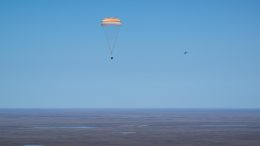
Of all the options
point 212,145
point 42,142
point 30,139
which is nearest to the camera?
point 212,145

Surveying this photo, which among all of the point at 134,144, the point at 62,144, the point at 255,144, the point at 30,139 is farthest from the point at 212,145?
the point at 30,139

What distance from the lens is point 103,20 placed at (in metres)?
53.6

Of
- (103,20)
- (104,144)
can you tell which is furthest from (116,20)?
(104,144)

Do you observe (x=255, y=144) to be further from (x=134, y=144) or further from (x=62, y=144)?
(x=62, y=144)

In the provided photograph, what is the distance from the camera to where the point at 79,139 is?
190 feet

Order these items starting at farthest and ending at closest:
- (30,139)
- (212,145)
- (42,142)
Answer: (30,139) < (42,142) < (212,145)

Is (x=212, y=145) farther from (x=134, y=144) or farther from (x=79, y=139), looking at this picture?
(x=79, y=139)

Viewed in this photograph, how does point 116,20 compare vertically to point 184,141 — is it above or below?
above

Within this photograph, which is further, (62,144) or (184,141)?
(184,141)

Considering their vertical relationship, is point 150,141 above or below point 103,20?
below

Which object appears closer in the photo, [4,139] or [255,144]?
[255,144]

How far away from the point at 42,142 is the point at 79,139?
4793 millimetres

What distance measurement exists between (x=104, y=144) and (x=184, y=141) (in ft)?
29.0

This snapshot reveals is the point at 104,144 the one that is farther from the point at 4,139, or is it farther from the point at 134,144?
the point at 4,139
